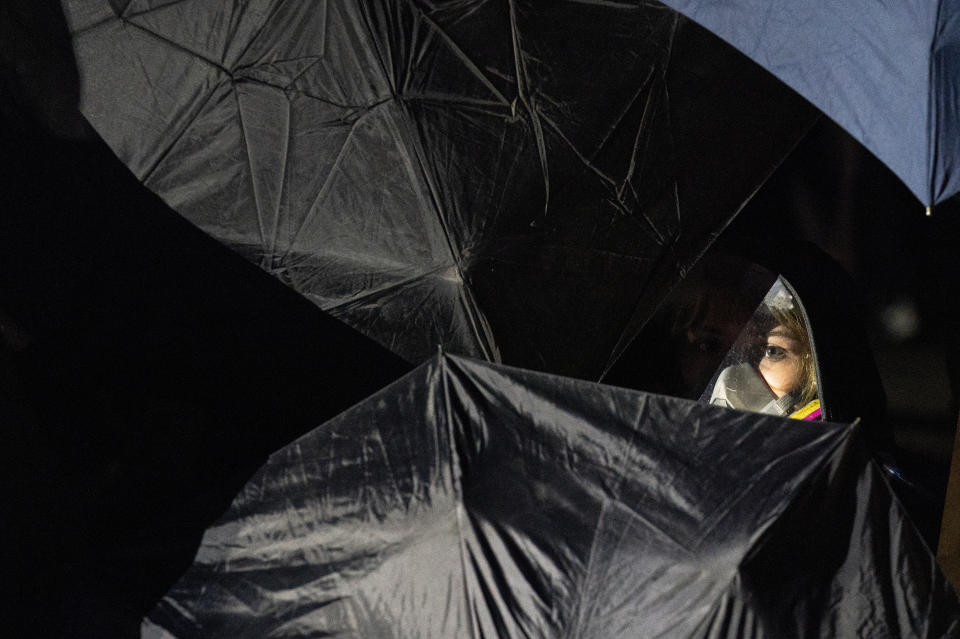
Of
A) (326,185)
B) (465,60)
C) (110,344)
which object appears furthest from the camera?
(110,344)

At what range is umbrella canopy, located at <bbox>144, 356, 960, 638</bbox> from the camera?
7.02 ft

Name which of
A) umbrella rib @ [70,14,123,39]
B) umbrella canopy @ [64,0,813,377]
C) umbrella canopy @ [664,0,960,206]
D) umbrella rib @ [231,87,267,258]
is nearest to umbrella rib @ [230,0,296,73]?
umbrella canopy @ [64,0,813,377]

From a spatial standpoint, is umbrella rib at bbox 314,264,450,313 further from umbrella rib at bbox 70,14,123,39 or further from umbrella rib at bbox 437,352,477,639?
umbrella rib at bbox 70,14,123,39

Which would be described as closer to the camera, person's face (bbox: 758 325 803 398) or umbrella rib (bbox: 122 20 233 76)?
umbrella rib (bbox: 122 20 233 76)

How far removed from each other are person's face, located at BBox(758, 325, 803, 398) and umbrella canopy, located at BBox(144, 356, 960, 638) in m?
1.76

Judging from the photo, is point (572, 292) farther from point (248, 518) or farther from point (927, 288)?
point (248, 518)

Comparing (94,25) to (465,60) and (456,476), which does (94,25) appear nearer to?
(465,60)

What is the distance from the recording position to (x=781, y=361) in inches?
162

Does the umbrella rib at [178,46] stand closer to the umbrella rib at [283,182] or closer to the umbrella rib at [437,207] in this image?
the umbrella rib at [283,182]

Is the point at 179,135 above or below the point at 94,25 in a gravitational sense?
below

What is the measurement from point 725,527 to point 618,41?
6.55ft

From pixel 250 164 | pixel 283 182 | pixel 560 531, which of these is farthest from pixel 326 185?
pixel 560 531

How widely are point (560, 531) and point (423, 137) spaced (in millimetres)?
1770

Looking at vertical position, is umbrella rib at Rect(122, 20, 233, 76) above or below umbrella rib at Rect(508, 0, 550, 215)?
above
